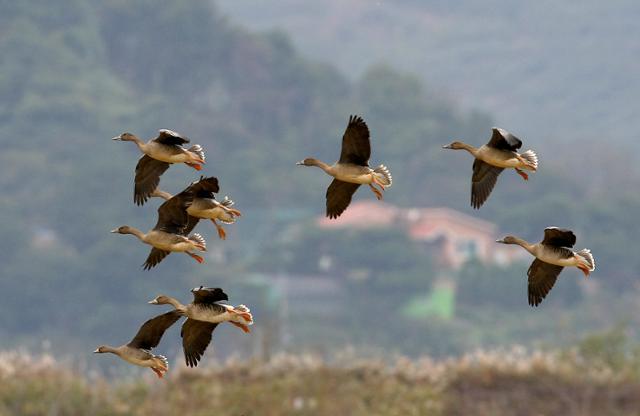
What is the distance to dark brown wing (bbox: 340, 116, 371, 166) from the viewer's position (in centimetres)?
512

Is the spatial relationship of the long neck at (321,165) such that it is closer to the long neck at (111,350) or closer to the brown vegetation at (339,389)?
the long neck at (111,350)

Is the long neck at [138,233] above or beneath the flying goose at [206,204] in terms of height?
beneath

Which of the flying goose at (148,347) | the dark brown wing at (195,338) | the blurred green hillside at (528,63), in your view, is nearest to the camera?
the flying goose at (148,347)

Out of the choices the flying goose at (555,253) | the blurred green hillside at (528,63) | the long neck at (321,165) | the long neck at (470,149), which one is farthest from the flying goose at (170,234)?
the blurred green hillside at (528,63)

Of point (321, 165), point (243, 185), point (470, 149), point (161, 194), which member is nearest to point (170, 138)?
point (161, 194)

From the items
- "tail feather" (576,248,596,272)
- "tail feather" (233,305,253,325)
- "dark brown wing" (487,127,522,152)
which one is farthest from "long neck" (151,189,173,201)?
"tail feather" (576,248,596,272)

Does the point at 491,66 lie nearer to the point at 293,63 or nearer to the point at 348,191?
the point at 293,63

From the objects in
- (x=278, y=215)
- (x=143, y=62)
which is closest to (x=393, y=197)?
(x=278, y=215)

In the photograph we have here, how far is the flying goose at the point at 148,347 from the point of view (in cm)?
495

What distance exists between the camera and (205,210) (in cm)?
506

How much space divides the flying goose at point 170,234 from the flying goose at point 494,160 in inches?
34.4

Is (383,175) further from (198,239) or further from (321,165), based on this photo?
(198,239)

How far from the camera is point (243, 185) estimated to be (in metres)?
125

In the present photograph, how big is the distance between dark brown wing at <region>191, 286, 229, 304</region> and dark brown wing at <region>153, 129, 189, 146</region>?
46 centimetres
